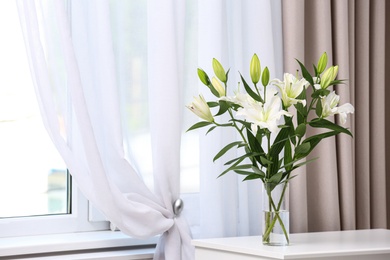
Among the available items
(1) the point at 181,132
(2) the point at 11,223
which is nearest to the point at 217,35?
(1) the point at 181,132

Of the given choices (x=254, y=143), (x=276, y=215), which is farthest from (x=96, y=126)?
(x=276, y=215)

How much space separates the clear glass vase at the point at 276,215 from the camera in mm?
1873

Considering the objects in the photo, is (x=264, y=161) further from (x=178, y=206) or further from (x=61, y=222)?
(x=61, y=222)

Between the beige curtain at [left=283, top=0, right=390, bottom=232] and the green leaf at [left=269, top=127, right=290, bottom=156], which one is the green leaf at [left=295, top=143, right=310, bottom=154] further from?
the beige curtain at [left=283, top=0, right=390, bottom=232]

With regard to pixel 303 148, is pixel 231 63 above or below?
above

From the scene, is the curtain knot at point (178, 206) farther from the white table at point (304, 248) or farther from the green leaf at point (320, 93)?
the green leaf at point (320, 93)

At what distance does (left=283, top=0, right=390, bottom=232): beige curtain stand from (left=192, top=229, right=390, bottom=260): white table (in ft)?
→ 0.78

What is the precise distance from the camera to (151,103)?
212 centimetres

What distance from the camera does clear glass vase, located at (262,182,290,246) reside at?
6.15 feet

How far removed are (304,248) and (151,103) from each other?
2.05ft

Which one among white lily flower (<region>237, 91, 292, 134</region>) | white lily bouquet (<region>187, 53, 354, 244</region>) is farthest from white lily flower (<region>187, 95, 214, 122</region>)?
white lily flower (<region>237, 91, 292, 134</region>)

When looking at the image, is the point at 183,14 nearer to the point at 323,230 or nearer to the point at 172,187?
the point at 172,187

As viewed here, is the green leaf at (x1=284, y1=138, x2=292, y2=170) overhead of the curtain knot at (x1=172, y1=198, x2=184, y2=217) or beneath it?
overhead

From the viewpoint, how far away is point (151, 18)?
2.11 meters
